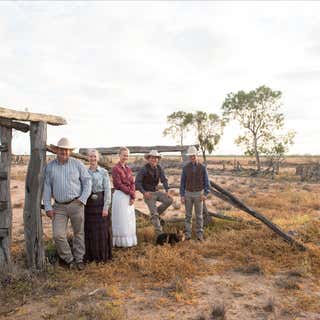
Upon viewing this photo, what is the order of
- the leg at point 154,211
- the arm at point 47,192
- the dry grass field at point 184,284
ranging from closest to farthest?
the dry grass field at point 184,284 → the arm at point 47,192 → the leg at point 154,211

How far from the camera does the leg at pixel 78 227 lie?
20.7 ft

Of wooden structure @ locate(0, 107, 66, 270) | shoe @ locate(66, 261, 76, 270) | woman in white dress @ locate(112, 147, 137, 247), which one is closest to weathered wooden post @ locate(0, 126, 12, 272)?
wooden structure @ locate(0, 107, 66, 270)

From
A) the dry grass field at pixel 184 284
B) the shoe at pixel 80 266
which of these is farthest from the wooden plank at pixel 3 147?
the shoe at pixel 80 266

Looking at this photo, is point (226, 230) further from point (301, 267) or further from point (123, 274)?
point (123, 274)

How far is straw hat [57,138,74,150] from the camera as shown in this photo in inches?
241

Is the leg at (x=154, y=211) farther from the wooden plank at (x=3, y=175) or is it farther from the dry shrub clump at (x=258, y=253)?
the wooden plank at (x=3, y=175)

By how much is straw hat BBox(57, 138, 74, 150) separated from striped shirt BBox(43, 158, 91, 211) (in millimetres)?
332

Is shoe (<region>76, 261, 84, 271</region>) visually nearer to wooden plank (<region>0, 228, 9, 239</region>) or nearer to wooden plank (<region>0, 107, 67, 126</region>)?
wooden plank (<region>0, 228, 9, 239</region>)

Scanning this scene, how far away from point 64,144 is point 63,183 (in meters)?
0.66

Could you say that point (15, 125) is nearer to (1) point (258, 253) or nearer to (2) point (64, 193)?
(2) point (64, 193)

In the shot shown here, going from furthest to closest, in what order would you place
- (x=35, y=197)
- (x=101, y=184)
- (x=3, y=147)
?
(x=101, y=184) < (x=35, y=197) < (x=3, y=147)

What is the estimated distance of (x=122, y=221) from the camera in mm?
7480

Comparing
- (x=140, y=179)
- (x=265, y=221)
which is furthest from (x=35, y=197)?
(x=265, y=221)

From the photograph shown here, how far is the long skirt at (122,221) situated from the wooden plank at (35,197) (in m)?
1.64
